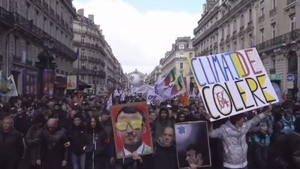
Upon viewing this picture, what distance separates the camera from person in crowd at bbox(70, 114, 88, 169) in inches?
342

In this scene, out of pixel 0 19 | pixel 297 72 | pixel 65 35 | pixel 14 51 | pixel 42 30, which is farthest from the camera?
pixel 65 35

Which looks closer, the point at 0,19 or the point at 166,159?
the point at 166,159

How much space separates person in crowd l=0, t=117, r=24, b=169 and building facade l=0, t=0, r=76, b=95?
1101 cm

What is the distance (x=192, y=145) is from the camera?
6.88 meters

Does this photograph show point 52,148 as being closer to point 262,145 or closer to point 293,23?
point 262,145

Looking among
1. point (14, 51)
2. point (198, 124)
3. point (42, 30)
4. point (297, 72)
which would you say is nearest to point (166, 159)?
point (198, 124)

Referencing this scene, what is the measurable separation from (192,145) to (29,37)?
103 ft

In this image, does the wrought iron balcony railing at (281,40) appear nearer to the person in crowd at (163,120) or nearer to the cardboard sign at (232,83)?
the person in crowd at (163,120)

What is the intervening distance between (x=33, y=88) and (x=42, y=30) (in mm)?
21355

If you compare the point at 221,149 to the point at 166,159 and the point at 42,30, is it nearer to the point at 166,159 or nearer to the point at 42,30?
the point at 166,159

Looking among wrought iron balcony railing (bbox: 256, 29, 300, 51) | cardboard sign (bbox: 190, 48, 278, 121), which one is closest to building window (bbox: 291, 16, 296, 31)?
wrought iron balcony railing (bbox: 256, 29, 300, 51)

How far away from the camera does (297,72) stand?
36000 millimetres

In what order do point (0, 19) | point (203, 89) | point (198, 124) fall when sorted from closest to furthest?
point (203, 89) → point (198, 124) → point (0, 19)

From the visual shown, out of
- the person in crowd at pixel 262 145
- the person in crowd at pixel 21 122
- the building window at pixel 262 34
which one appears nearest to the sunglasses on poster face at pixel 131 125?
the person in crowd at pixel 262 145
